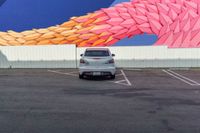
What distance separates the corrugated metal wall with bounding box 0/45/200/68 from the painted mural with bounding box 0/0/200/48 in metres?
0.68

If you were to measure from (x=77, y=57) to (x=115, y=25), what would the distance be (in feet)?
10.2

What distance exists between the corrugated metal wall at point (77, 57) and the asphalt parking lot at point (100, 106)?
6.44 meters

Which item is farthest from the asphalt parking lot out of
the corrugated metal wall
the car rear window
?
the corrugated metal wall

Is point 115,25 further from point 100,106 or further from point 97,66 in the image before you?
point 100,106

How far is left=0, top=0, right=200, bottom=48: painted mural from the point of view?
2484 centimetres

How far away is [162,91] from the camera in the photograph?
1434 cm

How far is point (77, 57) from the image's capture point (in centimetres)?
2491

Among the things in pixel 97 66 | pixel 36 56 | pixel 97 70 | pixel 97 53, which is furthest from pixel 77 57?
pixel 97 70

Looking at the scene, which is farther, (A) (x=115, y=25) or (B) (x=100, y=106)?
(A) (x=115, y=25)

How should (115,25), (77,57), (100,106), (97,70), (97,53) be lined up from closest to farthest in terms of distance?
(100,106), (97,70), (97,53), (77,57), (115,25)

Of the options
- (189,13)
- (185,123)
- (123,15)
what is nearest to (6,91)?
(185,123)

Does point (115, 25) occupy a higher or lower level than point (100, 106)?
higher

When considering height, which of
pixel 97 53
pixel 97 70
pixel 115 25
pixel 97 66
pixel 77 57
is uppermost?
pixel 115 25

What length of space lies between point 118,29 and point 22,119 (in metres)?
16.4
